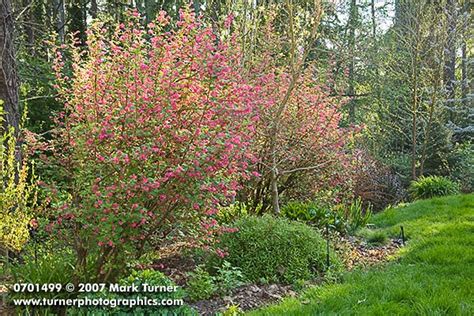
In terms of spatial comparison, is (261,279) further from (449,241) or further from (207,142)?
(449,241)

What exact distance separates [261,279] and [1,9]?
3.95 metres

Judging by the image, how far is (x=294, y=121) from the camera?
6.52 meters

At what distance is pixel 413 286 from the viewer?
11.8 ft

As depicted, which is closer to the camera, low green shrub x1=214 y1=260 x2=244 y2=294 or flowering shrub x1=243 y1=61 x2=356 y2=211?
low green shrub x1=214 y1=260 x2=244 y2=294

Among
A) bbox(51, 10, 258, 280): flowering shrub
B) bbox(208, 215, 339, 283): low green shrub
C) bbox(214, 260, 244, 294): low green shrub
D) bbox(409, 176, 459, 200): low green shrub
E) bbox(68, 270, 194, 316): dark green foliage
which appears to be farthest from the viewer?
bbox(409, 176, 459, 200): low green shrub

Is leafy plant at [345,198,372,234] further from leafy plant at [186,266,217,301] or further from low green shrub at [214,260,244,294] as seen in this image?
leafy plant at [186,266,217,301]

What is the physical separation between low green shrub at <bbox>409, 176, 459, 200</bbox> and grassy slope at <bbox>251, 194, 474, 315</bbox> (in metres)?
3.77

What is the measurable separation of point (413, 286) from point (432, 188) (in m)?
6.26

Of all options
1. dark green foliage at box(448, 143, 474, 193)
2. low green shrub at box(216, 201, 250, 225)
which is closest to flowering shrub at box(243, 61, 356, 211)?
low green shrub at box(216, 201, 250, 225)

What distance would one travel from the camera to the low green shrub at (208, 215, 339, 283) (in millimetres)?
4117

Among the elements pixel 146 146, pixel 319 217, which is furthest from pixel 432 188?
pixel 146 146

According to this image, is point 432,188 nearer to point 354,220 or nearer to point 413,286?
point 354,220

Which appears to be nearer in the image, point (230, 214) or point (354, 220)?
point (230, 214)

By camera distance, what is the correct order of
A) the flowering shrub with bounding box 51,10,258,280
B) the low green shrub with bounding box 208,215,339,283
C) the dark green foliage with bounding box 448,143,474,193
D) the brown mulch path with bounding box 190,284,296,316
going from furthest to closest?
the dark green foliage with bounding box 448,143,474,193 → the low green shrub with bounding box 208,215,339,283 → the brown mulch path with bounding box 190,284,296,316 → the flowering shrub with bounding box 51,10,258,280
